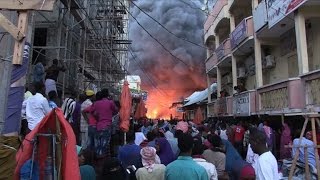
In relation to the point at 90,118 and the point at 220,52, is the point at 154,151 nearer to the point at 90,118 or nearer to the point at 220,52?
the point at 90,118

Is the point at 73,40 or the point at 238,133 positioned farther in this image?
the point at 73,40

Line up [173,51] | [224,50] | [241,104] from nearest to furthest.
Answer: [241,104] → [224,50] → [173,51]

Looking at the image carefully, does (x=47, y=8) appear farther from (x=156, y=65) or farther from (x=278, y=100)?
(x=156, y=65)

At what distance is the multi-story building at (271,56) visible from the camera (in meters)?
11.2

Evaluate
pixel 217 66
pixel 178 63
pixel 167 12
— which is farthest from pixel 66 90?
pixel 167 12

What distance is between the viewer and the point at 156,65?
51938 millimetres

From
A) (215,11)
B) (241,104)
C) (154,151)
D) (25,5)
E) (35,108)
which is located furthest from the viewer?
(215,11)

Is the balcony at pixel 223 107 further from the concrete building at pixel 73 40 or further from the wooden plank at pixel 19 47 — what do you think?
the wooden plank at pixel 19 47

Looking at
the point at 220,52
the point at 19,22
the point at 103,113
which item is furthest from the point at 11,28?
the point at 220,52

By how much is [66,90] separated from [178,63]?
3777 cm

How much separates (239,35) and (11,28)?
14.6 m

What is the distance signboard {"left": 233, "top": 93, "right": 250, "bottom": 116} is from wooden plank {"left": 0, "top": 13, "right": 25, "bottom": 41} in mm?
13186

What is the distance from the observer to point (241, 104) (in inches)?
680

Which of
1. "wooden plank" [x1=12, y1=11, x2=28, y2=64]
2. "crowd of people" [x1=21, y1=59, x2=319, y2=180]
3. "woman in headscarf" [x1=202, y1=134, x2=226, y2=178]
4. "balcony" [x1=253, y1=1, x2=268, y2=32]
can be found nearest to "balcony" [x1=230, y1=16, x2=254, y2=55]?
"balcony" [x1=253, y1=1, x2=268, y2=32]
